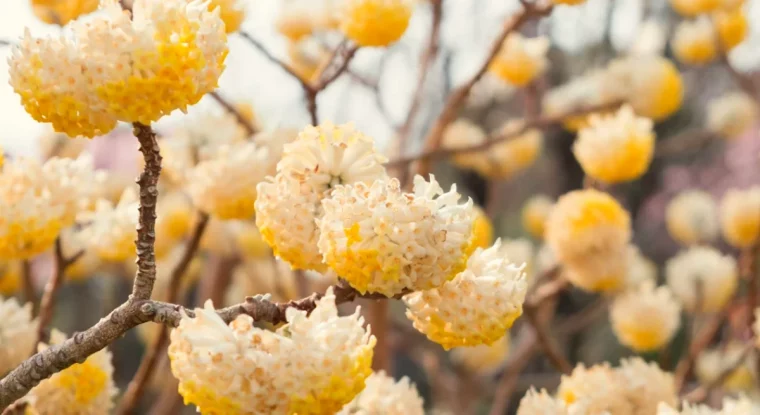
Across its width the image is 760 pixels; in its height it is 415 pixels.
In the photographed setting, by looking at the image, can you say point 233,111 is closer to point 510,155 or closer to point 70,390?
point 70,390

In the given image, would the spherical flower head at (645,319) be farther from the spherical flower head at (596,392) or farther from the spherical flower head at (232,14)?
the spherical flower head at (232,14)

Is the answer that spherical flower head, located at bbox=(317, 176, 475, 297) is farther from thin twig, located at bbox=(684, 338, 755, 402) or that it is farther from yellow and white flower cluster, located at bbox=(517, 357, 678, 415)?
thin twig, located at bbox=(684, 338, 755, 402)

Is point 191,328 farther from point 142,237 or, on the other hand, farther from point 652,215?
point 652,215

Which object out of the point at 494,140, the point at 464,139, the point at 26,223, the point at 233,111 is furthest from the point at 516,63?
the point at 26,223

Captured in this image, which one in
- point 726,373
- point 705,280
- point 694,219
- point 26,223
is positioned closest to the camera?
point 26,223

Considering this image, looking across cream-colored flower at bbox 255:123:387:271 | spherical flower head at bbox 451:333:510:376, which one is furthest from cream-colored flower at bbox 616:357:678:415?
spherical flower head at bbox 451:333:510:376

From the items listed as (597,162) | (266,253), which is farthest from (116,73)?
(266,253)
